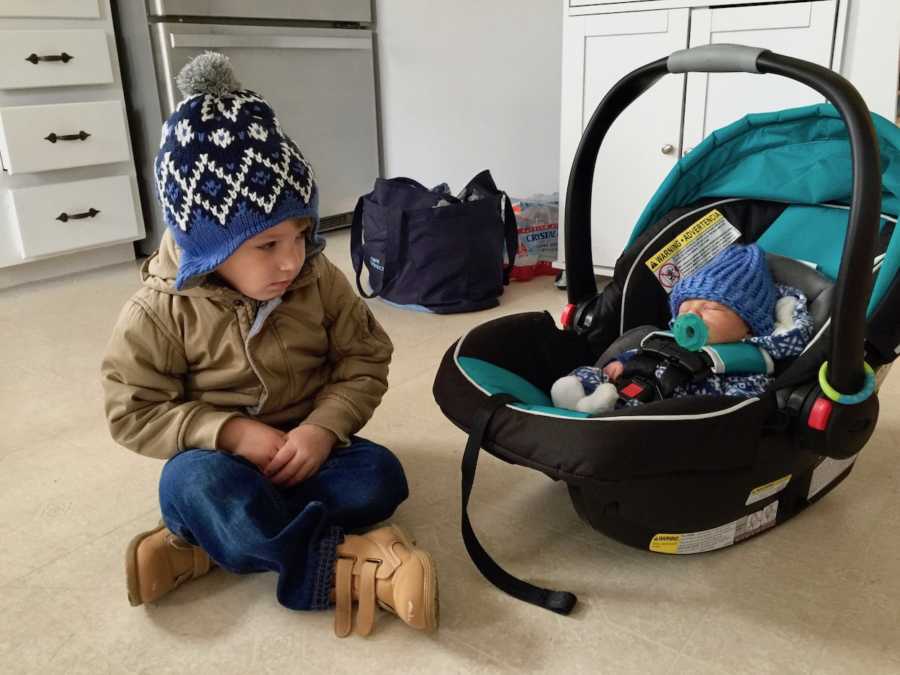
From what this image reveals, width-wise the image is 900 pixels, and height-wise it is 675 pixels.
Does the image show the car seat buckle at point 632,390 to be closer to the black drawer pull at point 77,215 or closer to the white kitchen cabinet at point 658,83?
the white kitchen cabinet at point 658,83

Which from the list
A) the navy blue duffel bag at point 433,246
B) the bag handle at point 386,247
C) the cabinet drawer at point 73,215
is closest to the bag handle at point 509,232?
the navy blue duffel bag at point 433,246

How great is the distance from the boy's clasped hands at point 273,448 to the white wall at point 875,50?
56.9 inches

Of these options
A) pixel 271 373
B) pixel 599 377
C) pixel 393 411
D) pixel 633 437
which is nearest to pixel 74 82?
pixel 393 411

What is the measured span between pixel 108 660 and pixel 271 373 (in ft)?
1.26

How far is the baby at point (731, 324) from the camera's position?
3.67 ft

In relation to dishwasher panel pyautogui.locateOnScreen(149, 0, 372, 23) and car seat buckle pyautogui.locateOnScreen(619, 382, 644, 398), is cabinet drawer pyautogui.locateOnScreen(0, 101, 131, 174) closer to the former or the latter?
dishwasher panel pyautogui.locateOnScreen(149, 0, 372, 23)

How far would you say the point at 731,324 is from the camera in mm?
1153

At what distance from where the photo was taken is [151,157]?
259 cm

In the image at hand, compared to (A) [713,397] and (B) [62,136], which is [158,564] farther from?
(B) [62,136]

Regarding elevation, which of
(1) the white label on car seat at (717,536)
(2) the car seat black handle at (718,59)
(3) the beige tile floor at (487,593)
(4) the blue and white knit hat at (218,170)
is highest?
(2) the car seat black handle at (718,59)

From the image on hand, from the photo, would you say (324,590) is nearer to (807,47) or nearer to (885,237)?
(885,237)

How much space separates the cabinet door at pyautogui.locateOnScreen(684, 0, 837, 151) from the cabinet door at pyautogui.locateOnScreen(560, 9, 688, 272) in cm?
4

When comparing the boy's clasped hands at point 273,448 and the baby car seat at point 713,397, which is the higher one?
the baby car seat at point 713,397

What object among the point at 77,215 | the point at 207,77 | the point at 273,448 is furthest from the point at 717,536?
the point at 77,215
